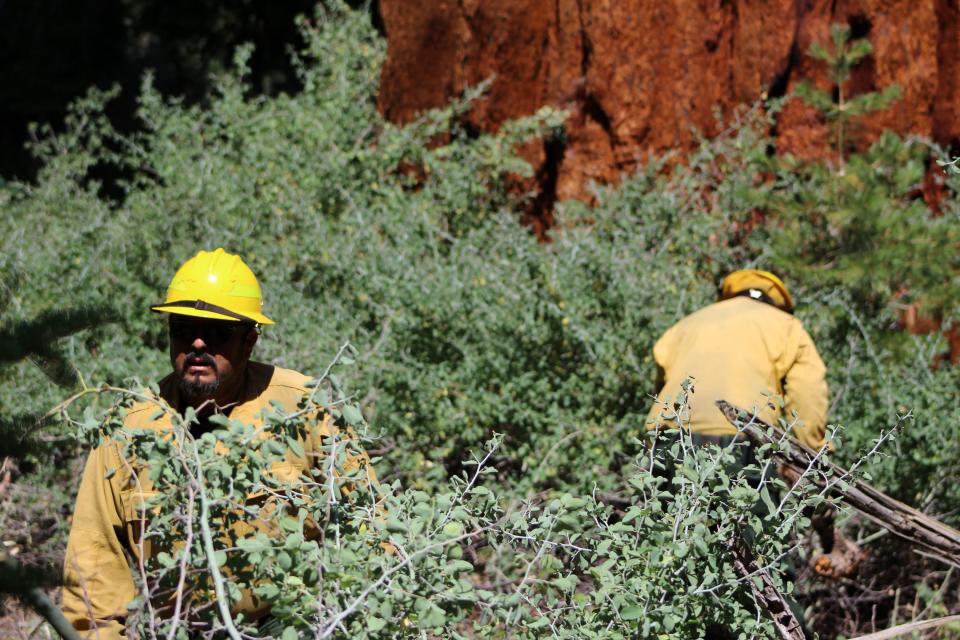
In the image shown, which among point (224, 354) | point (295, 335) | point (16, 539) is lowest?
point (16, 539)

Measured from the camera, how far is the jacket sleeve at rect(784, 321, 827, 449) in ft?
14.2

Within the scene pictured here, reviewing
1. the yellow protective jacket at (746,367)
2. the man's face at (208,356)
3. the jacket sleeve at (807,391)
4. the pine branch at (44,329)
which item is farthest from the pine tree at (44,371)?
the jacket sleeve at (807,391)

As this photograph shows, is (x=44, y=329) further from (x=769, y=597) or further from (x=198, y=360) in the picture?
(x=769, y=597)

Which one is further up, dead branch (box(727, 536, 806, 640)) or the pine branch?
the pine branch

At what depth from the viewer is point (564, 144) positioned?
8734 millimetres

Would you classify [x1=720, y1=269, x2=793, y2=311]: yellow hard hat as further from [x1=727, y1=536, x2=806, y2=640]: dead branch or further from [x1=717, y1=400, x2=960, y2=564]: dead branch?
[x1=727, y1=536, x2=806, y2=640]: dead branch

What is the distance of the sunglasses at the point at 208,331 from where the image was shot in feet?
10.1

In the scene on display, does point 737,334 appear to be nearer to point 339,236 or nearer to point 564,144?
point 339,236

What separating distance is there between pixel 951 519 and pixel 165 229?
4607 millimetres

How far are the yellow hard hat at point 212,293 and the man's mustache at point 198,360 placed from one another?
10cm

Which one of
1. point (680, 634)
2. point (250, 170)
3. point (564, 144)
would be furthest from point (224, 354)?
point (564, 144)

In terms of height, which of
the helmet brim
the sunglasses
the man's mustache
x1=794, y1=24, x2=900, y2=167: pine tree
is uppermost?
x1=794, y1=24, x2=900, y2=167: pine tree

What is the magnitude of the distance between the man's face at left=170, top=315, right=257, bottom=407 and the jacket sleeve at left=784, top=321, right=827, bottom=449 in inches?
84.2

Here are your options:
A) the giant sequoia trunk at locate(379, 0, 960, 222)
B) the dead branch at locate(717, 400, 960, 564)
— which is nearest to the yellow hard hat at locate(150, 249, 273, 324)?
the dead branch at locate(717, 400, 960, 564)
